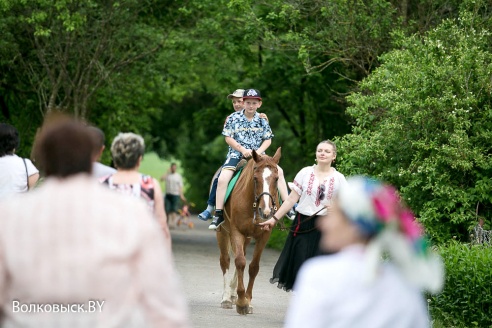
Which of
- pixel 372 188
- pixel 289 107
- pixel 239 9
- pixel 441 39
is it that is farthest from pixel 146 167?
pixel 372 188

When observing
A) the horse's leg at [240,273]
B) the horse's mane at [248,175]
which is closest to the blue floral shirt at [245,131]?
the horse's mane at [248,175]

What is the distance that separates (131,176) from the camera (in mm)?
7777

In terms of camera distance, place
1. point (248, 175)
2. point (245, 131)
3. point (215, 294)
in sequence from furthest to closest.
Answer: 1. point (215, 294)
2. point (245, 131)
3. point (248, 175)

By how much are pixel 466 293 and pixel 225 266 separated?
4.45m

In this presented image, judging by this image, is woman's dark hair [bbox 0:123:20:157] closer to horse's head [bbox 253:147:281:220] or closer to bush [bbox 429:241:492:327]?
horse's head [bbox 253:147:281:220]

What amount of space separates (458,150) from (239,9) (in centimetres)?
1151

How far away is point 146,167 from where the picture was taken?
12650cm

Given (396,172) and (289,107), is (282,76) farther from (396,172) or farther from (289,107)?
(396,172)

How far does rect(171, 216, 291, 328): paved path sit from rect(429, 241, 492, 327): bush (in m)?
2.06

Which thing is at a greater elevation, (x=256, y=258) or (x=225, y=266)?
→ (x=256, y=258)

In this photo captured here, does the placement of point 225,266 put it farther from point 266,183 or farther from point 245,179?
point 266,183

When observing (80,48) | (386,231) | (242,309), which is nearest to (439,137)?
(242,309)

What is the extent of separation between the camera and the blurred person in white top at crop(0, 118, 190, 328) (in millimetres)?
4746

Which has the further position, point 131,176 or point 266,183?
point 266,183
